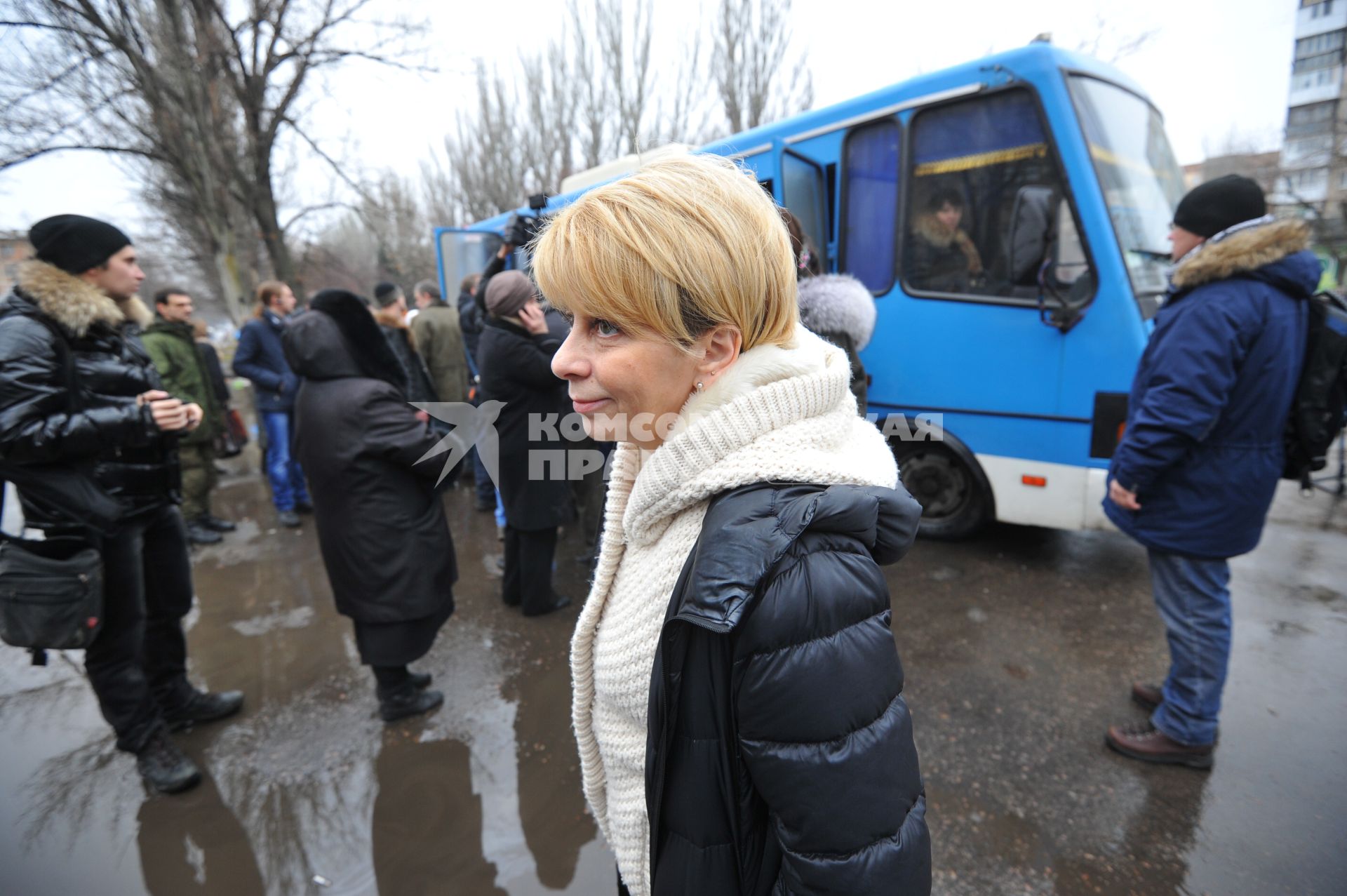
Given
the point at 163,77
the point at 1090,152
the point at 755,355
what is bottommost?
the point at 755,355

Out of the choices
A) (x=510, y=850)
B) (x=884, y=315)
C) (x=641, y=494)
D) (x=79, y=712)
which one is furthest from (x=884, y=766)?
(x=79, y=712)

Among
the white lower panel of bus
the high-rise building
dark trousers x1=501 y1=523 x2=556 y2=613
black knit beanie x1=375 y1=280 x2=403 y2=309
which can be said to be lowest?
dark trousers x1=501 y1=523 x2=556 y2=613

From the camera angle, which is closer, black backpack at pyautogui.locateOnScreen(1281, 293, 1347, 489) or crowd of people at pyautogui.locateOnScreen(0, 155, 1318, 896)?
crowd of people at pyautogui.locateOnScreen(0, 155, 1318, 896)

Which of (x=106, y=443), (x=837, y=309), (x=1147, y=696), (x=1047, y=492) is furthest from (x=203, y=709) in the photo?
(x=1047, y=492)

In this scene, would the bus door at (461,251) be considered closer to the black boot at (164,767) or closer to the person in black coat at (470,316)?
the person in black coat at (470,316)

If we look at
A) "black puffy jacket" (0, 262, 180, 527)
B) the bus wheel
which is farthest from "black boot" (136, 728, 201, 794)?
the bus wheel

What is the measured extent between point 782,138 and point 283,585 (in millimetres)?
4800

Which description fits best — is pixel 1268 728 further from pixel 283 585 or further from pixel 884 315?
pixel 283 585

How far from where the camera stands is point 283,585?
14.9 feet

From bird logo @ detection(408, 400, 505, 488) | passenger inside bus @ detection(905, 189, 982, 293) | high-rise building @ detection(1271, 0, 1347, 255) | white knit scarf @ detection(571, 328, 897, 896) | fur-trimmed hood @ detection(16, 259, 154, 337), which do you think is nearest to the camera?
white knit scarf @ detection(571, 328, 897, 896)

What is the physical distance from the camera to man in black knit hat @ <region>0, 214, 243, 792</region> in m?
2.16

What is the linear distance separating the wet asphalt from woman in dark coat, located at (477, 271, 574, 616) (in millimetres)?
367

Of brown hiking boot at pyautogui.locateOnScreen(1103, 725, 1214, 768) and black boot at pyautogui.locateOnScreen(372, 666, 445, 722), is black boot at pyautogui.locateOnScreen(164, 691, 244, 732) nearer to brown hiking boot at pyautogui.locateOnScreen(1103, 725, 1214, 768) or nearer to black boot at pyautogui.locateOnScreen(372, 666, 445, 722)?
black boot at pyautogui.locateOnScreen(372, 666, 445, 722)

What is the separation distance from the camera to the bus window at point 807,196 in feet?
14.1
